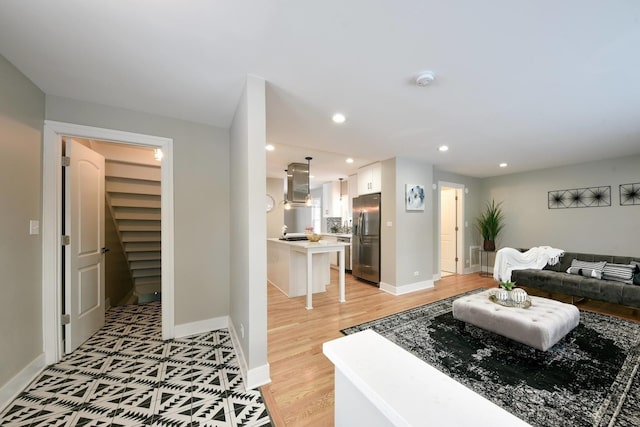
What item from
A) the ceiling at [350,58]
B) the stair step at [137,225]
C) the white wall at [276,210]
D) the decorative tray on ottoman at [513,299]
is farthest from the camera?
the white wall at [276,210]

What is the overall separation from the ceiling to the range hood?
1.96 m

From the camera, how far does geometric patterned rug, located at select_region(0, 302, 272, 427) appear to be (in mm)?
1528

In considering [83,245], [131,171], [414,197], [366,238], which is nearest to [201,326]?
[83,245]

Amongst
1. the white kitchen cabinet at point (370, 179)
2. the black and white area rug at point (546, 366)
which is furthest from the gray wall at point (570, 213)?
the white kitchen cabinet at point (370, 179)

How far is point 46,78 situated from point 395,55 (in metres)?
2.72

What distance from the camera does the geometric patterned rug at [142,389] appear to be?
5.01 ft

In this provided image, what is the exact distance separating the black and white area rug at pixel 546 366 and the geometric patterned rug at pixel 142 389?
1.41 m

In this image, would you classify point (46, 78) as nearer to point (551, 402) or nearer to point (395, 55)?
point (395, 55)

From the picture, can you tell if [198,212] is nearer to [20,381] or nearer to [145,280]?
[20,381]

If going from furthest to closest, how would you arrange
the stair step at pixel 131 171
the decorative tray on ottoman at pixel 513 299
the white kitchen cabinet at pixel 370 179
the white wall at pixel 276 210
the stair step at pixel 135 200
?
the white wall at pixel 276 210 → the white kitchen cabinet at pixel 370 179 → the stair step at pixel 135 200 → the stair step at pixel 131 171 → the decorative tray on ottoman at pixel 513 299

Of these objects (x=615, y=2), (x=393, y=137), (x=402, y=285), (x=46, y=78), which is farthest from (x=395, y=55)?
(x=402, y=285)

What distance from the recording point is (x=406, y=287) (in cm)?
429

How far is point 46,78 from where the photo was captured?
1887mm

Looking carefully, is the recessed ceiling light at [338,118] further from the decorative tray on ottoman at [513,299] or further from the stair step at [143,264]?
the stair step at [143,264]
